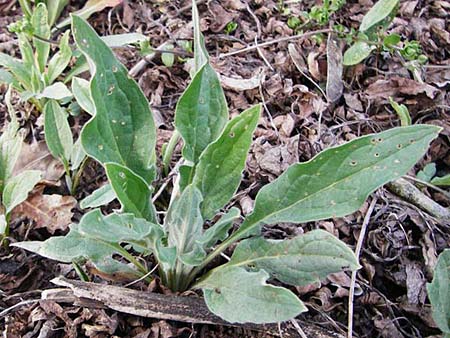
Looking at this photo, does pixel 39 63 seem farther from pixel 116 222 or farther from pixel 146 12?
pixel 116 222

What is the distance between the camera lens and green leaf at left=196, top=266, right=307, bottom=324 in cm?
107

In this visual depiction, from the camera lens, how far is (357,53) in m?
1.96

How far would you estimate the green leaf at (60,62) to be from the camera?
1926 mm

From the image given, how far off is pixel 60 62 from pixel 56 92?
8.4 inches

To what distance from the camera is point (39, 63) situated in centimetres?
196

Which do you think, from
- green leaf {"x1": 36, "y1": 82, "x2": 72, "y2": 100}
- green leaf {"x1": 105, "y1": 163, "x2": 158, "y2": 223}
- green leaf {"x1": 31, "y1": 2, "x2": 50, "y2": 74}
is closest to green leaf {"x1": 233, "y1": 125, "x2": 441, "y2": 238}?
green leaf {"x1": 105, "y1": 163, "x2": 158, "y2": 223}

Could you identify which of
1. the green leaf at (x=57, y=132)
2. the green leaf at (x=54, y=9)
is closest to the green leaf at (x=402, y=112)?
the green leaf at (x=57, y=132)

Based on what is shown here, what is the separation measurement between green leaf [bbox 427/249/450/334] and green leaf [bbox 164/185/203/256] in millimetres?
600

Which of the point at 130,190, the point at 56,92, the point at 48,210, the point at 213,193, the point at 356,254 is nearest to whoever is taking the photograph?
the point at 130,190

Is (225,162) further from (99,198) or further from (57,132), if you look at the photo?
(57,132)

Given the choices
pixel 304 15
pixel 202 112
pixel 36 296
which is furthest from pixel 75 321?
pixel 304 15

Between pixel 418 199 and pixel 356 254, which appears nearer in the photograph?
pixel 356 254

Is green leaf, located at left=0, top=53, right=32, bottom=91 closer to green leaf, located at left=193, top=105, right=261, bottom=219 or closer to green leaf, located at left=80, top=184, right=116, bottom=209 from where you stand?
green leaf, located at left=80, top=184, right=116, bottom=209

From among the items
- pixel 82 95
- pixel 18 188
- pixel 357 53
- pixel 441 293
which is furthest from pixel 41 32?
pixel 441 293
